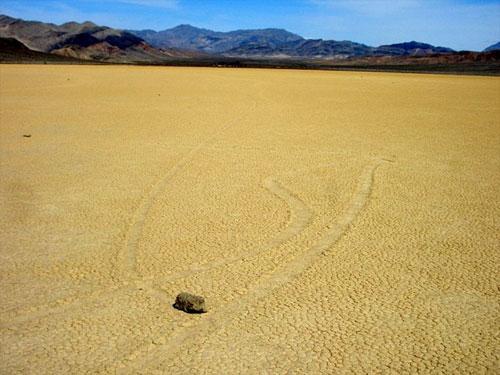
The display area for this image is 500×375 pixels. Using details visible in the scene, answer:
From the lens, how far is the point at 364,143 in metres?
7.62

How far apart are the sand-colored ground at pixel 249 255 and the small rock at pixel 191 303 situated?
0.06 meters

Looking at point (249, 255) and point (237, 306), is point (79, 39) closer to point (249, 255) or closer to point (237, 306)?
point (249, 255)

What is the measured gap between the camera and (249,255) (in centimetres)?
342

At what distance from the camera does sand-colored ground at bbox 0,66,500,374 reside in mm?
2375

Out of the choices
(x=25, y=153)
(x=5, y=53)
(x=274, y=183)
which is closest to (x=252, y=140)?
(x=274, y=183)

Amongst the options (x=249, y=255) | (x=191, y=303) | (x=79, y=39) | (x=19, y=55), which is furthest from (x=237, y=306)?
(x=79, y=39)

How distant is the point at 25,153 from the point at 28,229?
3.08 meters

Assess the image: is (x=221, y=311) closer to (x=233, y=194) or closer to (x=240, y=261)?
(x=240, y=261)

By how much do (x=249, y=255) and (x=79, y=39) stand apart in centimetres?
12464

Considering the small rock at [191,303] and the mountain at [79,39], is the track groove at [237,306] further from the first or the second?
the mountain at [79,39]

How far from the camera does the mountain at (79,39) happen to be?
106 meters

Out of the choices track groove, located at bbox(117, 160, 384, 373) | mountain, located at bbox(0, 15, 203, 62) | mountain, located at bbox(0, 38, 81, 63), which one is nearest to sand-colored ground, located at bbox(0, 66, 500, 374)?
track groove, located at bbox(117, 160, 384, 373)

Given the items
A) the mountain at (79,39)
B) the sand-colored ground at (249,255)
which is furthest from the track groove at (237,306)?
the mountain at (79,39)

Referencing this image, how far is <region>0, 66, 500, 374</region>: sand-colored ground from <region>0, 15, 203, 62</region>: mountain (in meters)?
101
